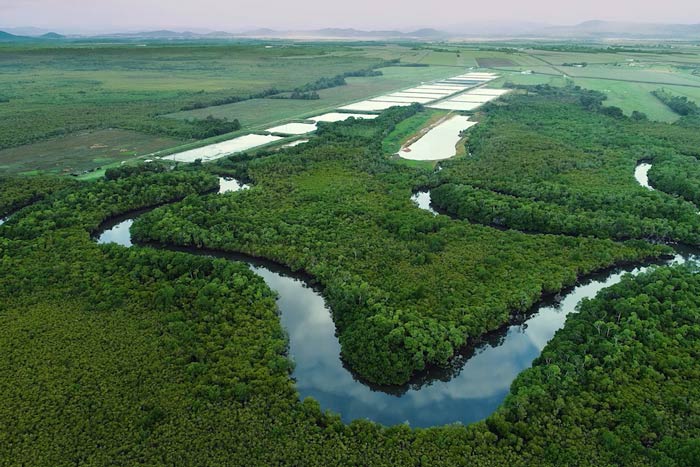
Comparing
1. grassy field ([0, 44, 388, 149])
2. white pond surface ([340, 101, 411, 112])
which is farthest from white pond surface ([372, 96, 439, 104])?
grassy field ([0, 44, 388, 149])

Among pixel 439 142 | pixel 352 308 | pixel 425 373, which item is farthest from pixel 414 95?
pixel 425 373

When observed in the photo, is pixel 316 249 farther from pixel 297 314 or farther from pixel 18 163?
pixel 18 163

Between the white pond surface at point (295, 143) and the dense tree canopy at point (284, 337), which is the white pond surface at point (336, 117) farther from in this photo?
the dense tree canopy at point (284, 337)

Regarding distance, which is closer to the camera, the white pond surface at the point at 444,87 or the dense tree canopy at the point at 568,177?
the dense tree canopy at the point at 568,177

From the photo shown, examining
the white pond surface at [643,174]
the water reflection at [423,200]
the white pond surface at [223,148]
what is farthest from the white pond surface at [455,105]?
the water reflection at [423,200]

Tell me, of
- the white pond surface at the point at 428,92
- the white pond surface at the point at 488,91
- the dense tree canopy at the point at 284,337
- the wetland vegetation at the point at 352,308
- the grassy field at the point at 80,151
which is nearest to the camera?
the dense tree canopy at the point at 284,337

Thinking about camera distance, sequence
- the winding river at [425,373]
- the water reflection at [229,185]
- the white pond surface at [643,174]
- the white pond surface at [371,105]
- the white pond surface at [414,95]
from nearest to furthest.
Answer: the winding river at [425,373], the water reflection at [229,185], the white pond surface at [643,174], the white pond surface at [371,105], the white pond surface at [414,95]
